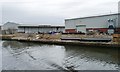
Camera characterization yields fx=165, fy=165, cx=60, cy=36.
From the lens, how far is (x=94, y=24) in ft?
101

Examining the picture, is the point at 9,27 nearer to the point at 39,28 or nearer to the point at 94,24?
the point at 39,28

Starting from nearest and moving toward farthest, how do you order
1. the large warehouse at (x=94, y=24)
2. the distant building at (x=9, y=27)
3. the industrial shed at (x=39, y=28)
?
the large warehouse at (x=94, y=24) → the industrial shed at (x=39, y=28) → the distant building at (x=9, y=27)

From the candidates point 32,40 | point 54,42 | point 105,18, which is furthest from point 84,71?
point 32,40

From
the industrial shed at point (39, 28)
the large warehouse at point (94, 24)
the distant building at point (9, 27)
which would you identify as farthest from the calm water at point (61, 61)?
the distant building at point (9, 27)

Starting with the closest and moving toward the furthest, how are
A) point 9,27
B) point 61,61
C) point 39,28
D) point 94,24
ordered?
point 61,61, point 94,24, point 39,28, point 9,27

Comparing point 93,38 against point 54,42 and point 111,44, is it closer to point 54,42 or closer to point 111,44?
point 111,44

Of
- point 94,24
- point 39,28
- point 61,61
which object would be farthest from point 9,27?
point 61,61

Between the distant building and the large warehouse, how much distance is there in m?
20.7

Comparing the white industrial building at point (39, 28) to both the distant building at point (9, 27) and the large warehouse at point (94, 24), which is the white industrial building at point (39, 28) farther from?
the large warehouse at point (94, 24)

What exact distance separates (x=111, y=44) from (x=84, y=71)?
459 inches

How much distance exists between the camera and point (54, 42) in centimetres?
2722

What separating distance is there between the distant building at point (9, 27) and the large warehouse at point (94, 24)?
2071cm

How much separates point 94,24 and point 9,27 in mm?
31289

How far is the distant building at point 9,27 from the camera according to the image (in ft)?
162
